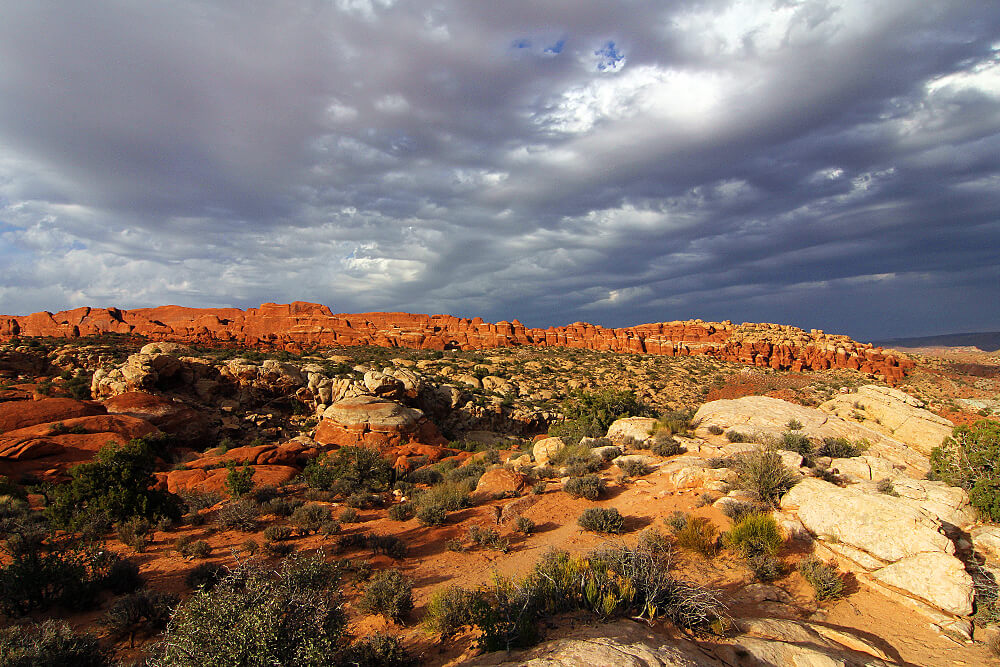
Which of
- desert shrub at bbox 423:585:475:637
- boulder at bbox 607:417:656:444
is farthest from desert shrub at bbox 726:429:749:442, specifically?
desert shrub at bbox 423:585:475:637

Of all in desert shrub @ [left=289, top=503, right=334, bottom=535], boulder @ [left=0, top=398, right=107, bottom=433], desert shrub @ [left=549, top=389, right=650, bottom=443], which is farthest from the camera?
desert shrub @ [left=549, top=389, right=650, bottom=443]

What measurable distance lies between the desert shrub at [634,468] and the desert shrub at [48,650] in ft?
35.3

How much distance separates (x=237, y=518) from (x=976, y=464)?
1549cm

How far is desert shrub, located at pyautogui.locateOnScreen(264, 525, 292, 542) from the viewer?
8.47m

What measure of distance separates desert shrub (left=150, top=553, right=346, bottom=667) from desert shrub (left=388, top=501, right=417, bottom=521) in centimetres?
623

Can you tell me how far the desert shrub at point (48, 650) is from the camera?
145 inches

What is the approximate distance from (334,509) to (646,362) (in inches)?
1824

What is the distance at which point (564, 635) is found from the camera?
13.8ft

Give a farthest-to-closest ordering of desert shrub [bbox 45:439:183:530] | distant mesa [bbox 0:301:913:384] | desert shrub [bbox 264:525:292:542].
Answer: distant mesa [bbox 0:301:913:384], desert shrub [bbox 45:439:183:530], desert shrub [bbox 264:525:292:542]

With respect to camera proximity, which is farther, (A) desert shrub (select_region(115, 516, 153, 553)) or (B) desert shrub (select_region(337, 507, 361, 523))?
(B) desert shrub (select_region(337, 507, 361, 523))

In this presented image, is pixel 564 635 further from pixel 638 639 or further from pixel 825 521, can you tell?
pixel 825 521

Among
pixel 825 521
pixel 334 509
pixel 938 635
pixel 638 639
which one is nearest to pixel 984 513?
pixel 825 521

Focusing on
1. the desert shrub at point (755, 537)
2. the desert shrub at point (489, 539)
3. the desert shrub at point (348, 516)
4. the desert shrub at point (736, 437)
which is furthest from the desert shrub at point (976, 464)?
the desert shrub at point (348, 516)

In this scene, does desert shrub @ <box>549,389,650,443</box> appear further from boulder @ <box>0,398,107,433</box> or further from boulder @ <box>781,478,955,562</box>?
boulder @ <box>0,398,107,433</box>
